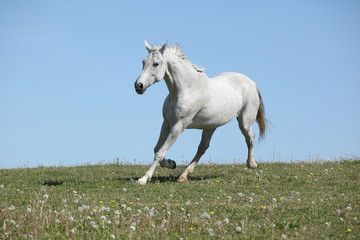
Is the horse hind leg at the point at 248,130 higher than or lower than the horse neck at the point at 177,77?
lower

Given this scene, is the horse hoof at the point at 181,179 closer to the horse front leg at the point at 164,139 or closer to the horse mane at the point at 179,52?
the horse front leg at the point at 164,139

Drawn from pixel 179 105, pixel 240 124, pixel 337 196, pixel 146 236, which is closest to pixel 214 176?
pixel 240 124

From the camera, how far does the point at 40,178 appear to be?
42.5 ft

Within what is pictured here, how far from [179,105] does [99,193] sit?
3027 mm

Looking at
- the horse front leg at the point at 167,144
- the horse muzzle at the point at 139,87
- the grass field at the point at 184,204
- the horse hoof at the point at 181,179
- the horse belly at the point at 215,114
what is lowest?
the grass field at the point at 184,204

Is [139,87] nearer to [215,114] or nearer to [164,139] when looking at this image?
[164,139]

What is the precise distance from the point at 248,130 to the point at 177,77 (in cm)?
344

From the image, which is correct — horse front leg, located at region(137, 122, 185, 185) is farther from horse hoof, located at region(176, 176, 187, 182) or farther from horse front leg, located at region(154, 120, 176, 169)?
horse hoof, located at region(176, 176, 187, 182)

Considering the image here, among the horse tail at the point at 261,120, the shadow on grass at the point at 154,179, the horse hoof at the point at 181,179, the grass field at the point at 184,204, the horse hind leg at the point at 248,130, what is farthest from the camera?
the horse tail at the point at 261,120

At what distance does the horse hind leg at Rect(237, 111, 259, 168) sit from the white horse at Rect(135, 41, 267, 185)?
1.23 ft

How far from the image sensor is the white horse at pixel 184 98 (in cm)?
1095

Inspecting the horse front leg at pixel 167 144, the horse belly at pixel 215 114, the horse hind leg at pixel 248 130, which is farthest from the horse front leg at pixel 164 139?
the horse hind leg at pixel 248 130

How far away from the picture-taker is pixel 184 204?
27.7 feet

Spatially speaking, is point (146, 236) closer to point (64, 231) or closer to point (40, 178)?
point (64, 231)
